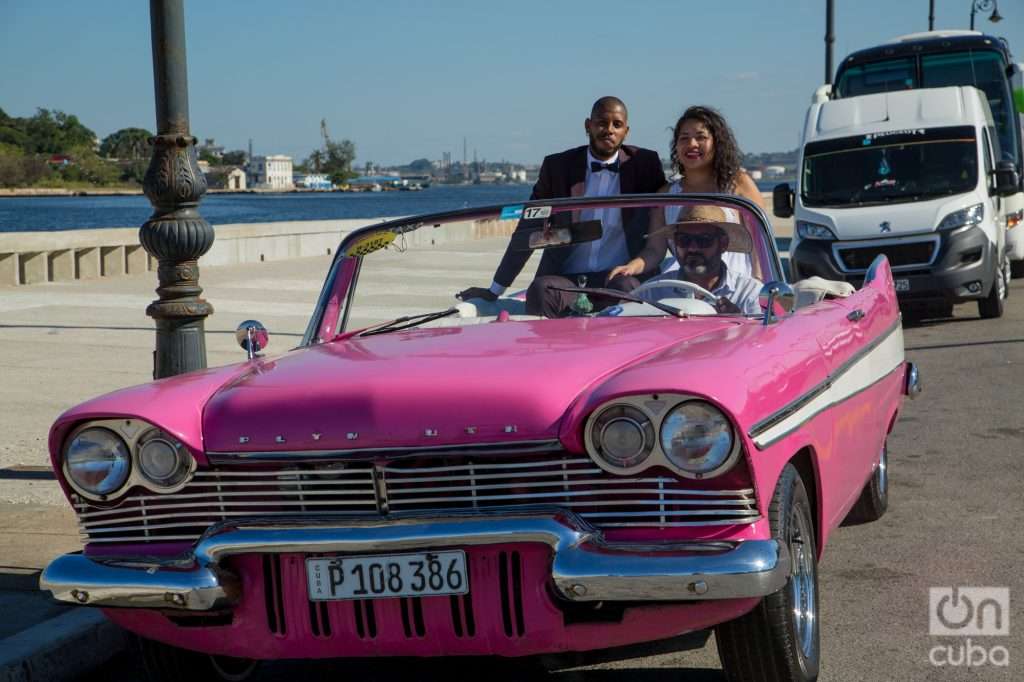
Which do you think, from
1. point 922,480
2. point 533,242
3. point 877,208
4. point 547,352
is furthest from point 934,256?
point 547,352

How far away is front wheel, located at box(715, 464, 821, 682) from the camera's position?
378cm

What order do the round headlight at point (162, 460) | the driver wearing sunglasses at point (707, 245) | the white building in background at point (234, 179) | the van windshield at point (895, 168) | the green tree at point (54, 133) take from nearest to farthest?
1. the round headlight at point (162, 460)
2. the driver wearing sunglasses at point (707, 245)
3. the van windshield at point (895, 168)
4. the green tree at point (54, 133)
5. the white building in background at point (234, 179)

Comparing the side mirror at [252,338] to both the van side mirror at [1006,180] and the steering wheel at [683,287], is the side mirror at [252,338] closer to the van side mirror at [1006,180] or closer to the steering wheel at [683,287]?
the steering wheel at [683,287]

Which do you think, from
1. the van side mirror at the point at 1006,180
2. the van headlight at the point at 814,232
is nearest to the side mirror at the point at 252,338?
the van headlight at the point at 814,232

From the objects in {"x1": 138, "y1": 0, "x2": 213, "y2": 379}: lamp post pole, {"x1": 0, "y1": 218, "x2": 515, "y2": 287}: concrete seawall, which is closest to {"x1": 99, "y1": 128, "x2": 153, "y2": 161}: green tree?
{"x1": 0, "y1": 218, "x2": 515, "y2": 287}: concrete seawall

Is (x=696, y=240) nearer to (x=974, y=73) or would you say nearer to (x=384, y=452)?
(x=384, y=452)

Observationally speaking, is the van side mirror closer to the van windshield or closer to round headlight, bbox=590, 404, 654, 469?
the van windshield

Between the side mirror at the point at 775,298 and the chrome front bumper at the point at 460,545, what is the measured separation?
3.84 ft

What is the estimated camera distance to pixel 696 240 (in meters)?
5.32

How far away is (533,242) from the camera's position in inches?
213

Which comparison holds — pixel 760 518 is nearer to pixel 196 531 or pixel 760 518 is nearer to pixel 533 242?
pixel 196 531

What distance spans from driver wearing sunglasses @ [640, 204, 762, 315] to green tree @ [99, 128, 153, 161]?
157m

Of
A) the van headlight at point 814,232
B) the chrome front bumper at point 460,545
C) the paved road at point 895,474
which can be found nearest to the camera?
the chrome front bumper at point 460,545

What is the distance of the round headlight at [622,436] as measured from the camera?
362cm
